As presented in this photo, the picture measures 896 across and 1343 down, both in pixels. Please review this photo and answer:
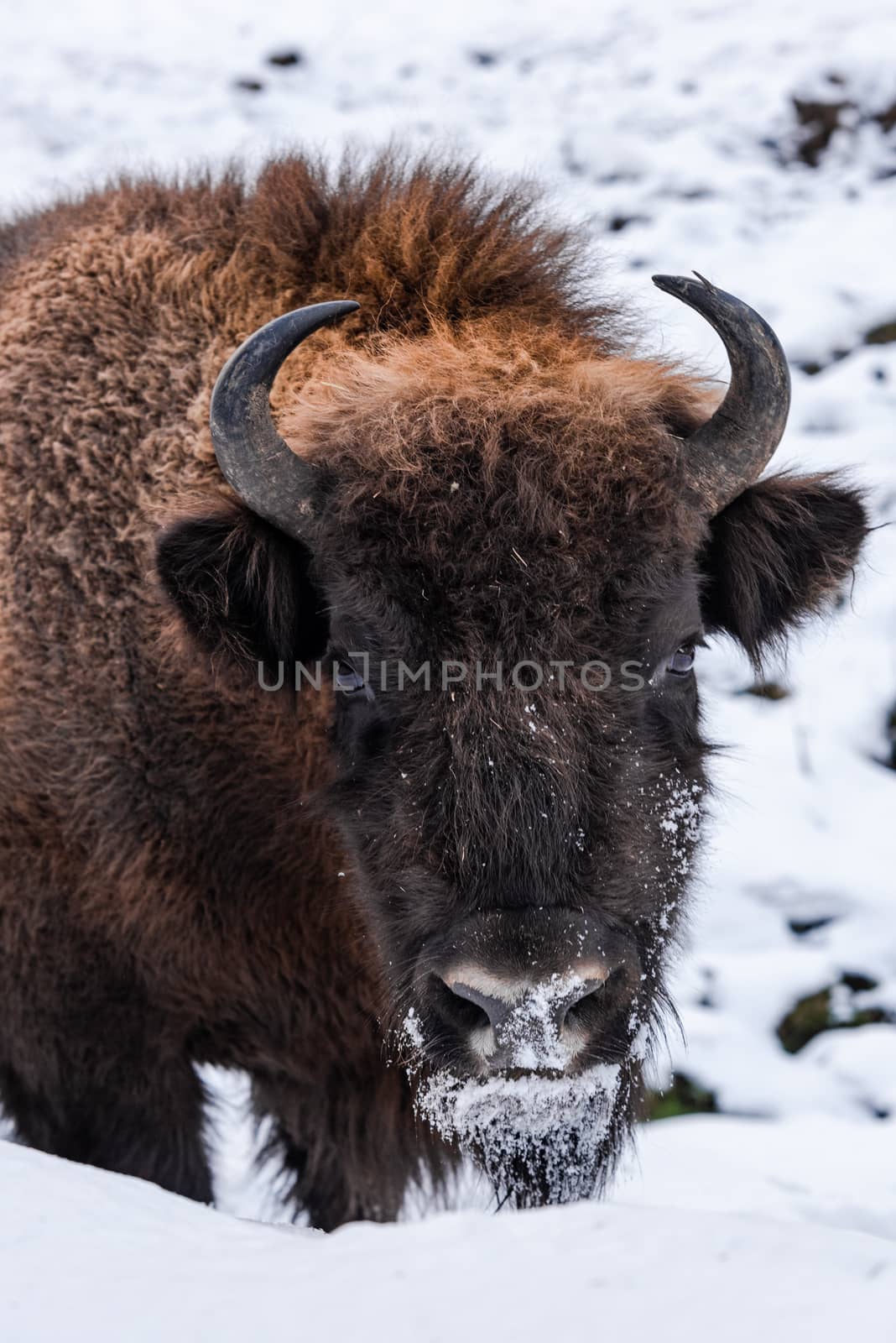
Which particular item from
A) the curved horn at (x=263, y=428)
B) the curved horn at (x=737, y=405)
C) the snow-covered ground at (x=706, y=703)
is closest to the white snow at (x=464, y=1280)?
the snow-covered ground at (x=706, y=703)

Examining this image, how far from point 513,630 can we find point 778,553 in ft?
3.04

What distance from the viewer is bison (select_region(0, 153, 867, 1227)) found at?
273cm

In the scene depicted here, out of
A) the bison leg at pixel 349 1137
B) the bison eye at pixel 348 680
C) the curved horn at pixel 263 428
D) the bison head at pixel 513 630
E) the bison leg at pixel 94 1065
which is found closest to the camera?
the bison head at pixel 513 630

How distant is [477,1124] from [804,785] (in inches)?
149

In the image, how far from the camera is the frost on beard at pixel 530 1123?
106 inches

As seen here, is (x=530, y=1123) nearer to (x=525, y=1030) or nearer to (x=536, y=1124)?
(x=536, y=1124)

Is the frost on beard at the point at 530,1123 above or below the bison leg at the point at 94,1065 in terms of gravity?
above

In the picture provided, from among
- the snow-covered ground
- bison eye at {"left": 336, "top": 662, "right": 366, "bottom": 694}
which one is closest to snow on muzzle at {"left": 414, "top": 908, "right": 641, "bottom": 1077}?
the snow-covered ground

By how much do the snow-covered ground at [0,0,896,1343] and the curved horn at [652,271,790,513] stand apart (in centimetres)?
47

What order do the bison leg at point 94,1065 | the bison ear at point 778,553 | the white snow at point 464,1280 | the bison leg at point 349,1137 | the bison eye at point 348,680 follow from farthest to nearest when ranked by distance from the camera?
1. the bison leg at point 349,1137
2. the bison leg at point 94,1065
3. the bison ear at point 778,553
4. the bison eye at point 348,680
5. the white snow at point 464,1280

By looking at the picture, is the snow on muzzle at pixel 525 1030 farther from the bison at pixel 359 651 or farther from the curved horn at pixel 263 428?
the curved horn at pixel 263 428

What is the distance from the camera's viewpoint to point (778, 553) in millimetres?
3295

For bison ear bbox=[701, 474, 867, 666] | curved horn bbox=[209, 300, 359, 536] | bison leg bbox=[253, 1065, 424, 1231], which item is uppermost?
curved horn bbox=[209, 300, 359, 536]

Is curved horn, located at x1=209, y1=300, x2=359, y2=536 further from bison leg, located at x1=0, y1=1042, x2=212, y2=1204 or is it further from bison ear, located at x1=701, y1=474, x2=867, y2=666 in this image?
bison leg, located at x1=0, y1=1042, x2=212, y2=1204
